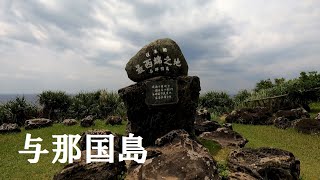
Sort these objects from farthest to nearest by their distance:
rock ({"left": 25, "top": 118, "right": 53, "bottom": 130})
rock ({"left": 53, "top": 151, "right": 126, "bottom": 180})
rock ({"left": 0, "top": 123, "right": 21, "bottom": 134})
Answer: rock ({"left": 25, "top": 118, "right": 53, "bottom": 130}) → rock ({"left": 0, "top": 123, "right": 21, "bottom": 134}) → rock ({"left": 53, "top": 151, "right": 126, "bottom": 180})

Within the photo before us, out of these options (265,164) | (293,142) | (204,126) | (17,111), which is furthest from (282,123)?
(17,111)

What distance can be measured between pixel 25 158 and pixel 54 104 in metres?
14.5

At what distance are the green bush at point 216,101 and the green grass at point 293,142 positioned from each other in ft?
29.6

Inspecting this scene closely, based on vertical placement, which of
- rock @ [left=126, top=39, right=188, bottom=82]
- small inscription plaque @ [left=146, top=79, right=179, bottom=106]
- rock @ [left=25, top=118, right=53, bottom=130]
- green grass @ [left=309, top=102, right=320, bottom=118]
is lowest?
rock @ [left=25, top=118, right=53, bottom=130]

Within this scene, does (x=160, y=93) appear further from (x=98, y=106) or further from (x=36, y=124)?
(x=98, y=106)

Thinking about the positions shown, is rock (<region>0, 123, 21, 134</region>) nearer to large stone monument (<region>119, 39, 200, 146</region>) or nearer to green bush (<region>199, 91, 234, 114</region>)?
large stone monument (<region>119, 39, 200, 146</region>)

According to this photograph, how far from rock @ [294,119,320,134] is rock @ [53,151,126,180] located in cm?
1363

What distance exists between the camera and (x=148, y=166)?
29.5ft

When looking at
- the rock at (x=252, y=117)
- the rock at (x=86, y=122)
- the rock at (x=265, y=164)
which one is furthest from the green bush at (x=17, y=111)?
the rock at (x=265, y=164)

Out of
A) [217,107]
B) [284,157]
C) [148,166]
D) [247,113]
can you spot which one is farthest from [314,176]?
[217,107]

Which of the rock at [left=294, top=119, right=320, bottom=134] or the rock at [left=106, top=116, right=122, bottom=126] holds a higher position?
the rock at [left=106, top=116, right=122, bottom=126]

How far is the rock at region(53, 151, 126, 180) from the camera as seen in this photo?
32.0ft

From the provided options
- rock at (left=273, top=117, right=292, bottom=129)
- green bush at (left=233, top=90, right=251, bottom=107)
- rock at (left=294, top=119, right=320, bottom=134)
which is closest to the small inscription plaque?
rock at (left=294, top=119, right=320, bottom=134)

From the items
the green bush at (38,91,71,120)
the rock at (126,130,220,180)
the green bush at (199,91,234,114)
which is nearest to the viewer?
the rock at (126,130,220,180)
